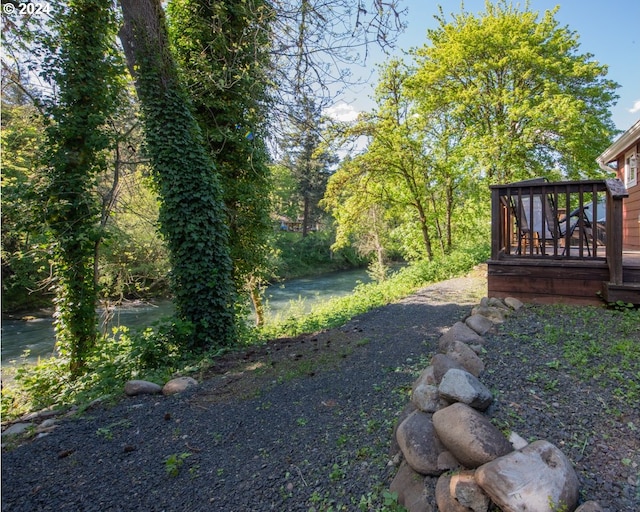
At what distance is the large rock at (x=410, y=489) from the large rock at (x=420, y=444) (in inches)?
1.4

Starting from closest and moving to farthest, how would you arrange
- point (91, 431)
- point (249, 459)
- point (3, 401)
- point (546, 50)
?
point (249, 459) → point (91, 431) → point (3, 401) → point (546, 50)

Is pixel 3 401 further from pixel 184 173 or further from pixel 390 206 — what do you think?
pixel 390 206

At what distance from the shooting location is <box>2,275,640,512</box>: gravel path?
68.5 inches

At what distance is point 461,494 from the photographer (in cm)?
145

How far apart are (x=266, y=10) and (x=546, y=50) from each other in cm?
1036

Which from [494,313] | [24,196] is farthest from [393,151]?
[24,196]

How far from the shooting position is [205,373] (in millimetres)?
3783

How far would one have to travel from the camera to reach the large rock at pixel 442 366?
2.30 metres

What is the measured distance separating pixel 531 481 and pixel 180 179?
4637 mm

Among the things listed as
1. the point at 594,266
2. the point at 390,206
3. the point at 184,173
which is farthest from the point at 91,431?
the point at 390,206

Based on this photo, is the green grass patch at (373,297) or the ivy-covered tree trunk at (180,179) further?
the green grass patch at (373,297)

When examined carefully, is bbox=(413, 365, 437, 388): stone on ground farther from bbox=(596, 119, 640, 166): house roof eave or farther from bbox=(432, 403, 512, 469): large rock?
bbox=(596, 119, 640, 166): house roof eave

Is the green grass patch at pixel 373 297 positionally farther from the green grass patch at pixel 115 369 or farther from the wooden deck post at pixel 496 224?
the wooden deck post at pixel 496 224

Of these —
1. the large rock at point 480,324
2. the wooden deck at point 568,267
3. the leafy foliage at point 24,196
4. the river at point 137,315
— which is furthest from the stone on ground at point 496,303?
the river at point 137,315
